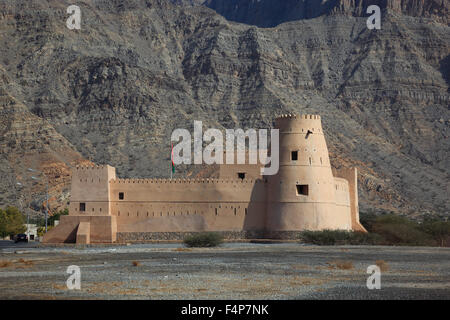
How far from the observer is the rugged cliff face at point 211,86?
86.5m

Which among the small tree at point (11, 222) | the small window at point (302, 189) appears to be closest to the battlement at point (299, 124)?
the small window at point (302, 189)

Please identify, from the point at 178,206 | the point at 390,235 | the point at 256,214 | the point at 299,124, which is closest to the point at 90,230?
the point at 178,206

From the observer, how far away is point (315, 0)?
14962cm

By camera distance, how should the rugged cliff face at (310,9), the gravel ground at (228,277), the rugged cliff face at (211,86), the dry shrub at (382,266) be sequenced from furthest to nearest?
the rugged cliff face at (310,9)
the rugged cliff face at (211,86)
the dry shrub at (382,266)
the gravel ground at (228,277)

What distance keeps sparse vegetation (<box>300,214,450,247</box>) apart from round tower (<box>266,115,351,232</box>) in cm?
135

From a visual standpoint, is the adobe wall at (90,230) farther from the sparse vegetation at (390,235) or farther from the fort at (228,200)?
the sparse vegetation at (390,235)

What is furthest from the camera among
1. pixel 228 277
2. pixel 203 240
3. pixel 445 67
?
pixel 445 67

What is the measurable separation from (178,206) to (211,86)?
6574cm

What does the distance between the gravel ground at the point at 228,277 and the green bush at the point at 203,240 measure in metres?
10.6

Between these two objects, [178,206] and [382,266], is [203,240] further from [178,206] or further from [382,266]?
[382,266]

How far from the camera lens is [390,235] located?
48.6 meters

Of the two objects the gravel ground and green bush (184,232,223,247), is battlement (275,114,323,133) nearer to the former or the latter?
green bush (184,232,223,247)

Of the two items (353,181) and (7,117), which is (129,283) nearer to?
(353,181)
